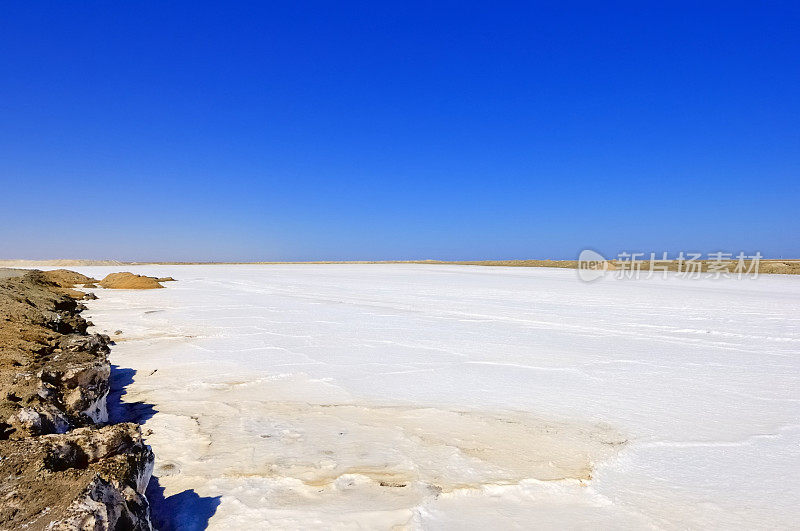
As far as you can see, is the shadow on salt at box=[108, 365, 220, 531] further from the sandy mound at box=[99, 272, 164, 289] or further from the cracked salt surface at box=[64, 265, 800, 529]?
the sandy mound at box=[99, 272, 164, 289]

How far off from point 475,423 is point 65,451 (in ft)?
6.36

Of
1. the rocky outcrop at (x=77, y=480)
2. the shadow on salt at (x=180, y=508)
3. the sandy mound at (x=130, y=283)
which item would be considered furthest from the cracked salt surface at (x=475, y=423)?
the sandy mound at (x=130, y=283)

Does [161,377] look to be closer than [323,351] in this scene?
Yes

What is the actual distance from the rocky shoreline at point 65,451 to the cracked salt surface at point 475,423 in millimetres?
288

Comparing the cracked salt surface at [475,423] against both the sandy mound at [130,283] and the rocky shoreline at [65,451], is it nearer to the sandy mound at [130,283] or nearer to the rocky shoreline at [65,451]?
the rocky shoreline at [65,451]

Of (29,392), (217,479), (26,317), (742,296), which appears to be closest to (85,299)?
(26,317)

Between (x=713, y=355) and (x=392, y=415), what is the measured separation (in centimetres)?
328

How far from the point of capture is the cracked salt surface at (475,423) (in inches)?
71.5

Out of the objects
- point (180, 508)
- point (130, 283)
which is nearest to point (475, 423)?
point (180, 508)

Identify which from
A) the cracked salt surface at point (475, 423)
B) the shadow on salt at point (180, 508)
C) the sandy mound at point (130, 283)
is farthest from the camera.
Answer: the sandy mound at point (130, 283)

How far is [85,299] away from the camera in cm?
930

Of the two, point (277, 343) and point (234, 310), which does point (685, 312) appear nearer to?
point (277, 343)

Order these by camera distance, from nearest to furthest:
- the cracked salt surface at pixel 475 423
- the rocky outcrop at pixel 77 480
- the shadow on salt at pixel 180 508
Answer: the rocky outcrop at pixel 77 480, the shadow on salt at pixel 180 508, the cracked salt surface at pixel 475 423

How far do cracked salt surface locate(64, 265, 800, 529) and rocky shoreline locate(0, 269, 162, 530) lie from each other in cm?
29
